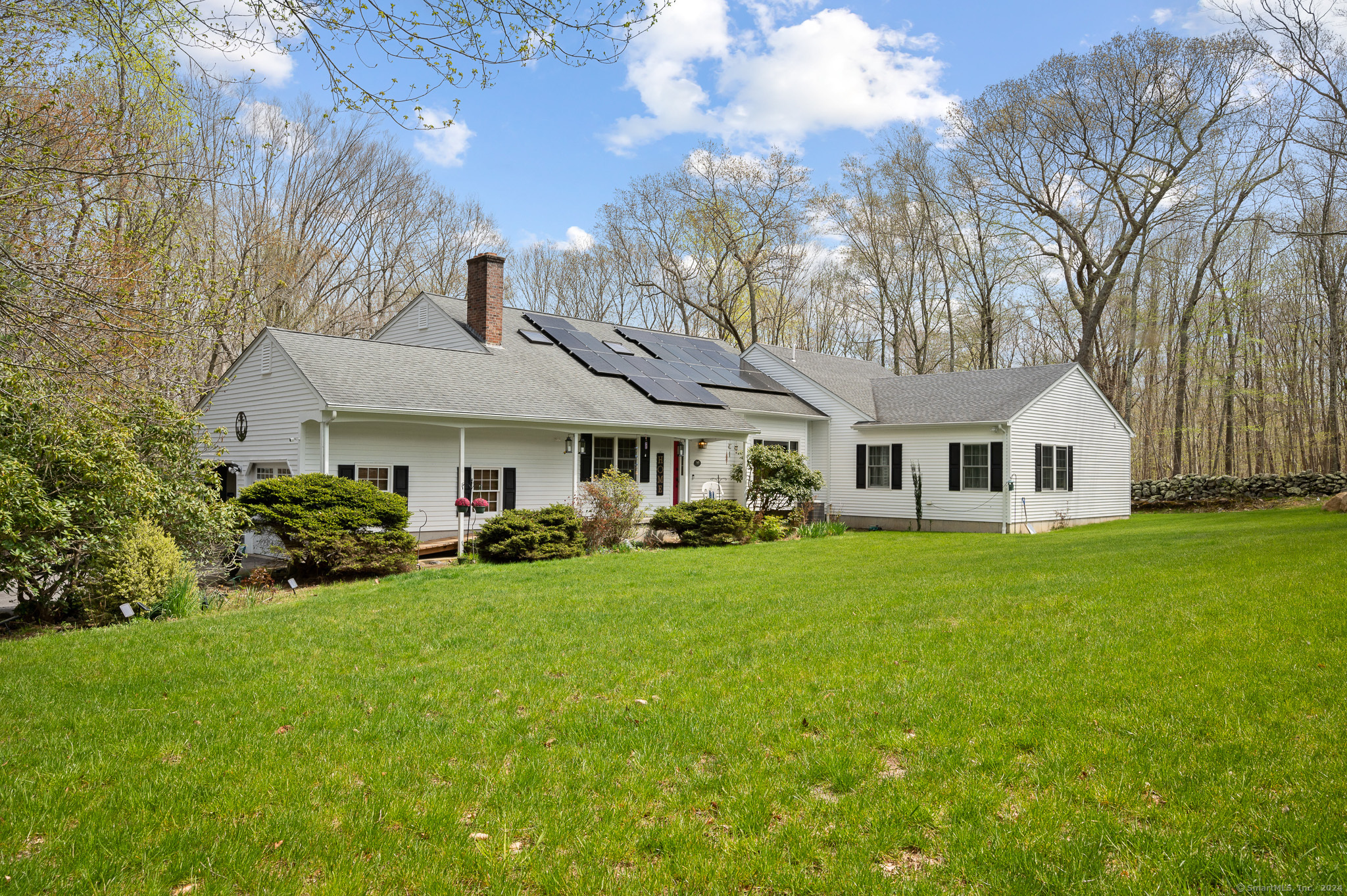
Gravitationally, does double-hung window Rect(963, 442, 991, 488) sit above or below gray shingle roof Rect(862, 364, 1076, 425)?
below

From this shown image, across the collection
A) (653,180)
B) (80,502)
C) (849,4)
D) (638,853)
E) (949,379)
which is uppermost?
(653,180)

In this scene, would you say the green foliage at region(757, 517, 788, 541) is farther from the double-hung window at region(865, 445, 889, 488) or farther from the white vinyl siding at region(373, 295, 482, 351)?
the white vinyl siding at region(373, 295, 482, 351)

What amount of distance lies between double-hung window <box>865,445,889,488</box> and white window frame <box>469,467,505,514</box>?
10.4 meters

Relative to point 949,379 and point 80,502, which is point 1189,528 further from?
point 80,502

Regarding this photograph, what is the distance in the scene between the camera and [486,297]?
61.5 feet

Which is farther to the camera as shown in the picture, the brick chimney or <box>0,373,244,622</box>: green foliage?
the brick chimney

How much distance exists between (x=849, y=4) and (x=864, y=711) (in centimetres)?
940

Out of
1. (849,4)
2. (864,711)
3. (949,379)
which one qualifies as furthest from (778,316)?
(864,711)

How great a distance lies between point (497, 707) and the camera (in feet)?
16.3

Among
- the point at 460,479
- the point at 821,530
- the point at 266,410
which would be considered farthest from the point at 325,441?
the point at 821,530

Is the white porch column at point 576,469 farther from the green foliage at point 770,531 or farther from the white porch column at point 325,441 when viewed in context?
the white porch column at point 325,441

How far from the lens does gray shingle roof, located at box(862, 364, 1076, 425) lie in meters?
19.5

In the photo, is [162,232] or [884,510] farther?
[884,510]

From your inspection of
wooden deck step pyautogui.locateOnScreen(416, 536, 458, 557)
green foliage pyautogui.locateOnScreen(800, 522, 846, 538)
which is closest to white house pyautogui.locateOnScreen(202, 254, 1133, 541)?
wooden deck step pyautogui.locateOnScreen(416, 536, 458, 557)
